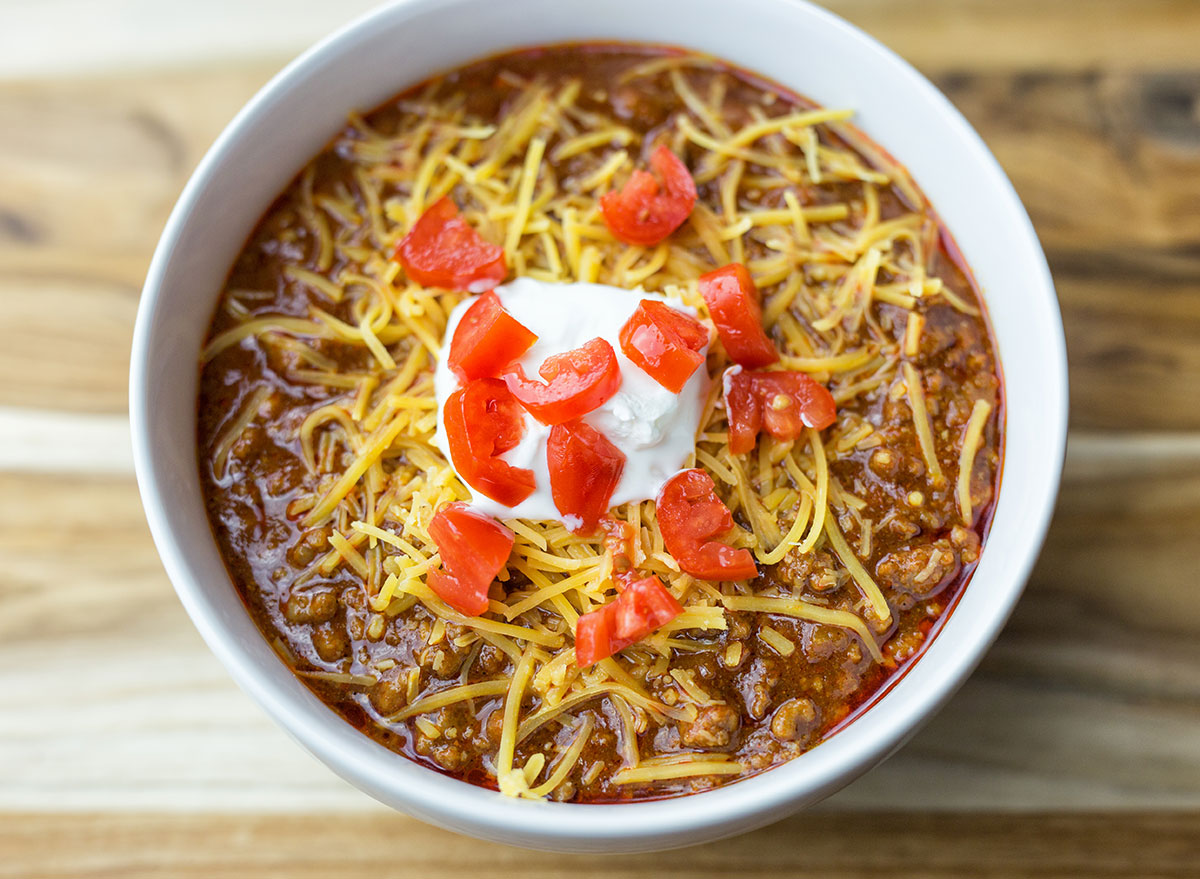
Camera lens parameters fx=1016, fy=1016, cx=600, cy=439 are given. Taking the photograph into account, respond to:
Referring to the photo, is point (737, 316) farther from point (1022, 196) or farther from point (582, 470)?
point (1022, 196)

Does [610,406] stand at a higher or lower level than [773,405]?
lower

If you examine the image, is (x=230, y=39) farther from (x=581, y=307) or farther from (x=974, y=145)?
(x=974, y=145)

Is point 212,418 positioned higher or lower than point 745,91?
lower

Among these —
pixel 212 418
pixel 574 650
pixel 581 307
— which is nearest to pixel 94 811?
pixel 212 418

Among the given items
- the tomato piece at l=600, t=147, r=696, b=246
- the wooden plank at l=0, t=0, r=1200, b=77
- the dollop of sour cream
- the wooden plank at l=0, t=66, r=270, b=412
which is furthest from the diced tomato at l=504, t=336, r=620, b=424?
the wooden plank at l=0, t=0, r=1200, b=77

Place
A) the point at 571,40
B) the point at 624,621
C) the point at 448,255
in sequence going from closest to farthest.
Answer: the point at 624,621 → the point at 448,255 → the point at 571,40

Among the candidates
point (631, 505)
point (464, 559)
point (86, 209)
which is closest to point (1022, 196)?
point (631, 505)

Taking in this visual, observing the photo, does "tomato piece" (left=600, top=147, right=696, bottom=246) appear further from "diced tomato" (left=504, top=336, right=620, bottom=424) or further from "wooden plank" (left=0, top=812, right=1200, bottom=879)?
"wooden plank" (left=0, top=812, right=1200, bottom=879)
